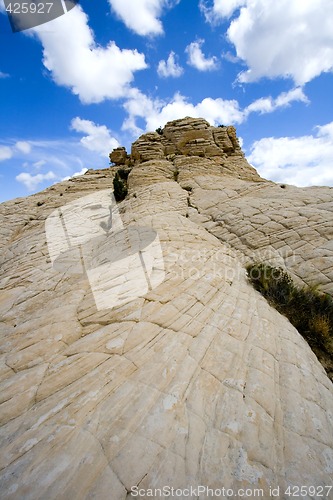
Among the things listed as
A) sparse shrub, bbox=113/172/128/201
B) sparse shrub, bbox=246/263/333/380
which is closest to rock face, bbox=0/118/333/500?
sparse shrub, bbox=246/263/333/380

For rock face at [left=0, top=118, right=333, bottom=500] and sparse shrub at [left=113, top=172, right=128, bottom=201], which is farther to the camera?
sparse shrub at [left=113, top=172, right=128, bottom=201]

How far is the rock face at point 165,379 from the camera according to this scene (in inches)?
104

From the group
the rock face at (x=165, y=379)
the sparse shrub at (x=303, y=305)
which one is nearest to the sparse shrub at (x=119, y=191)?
the rock face at (x=165, y=379)

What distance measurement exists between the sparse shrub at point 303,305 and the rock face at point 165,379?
504 mm

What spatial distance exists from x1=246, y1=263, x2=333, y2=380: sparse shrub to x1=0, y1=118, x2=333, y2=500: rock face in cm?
50

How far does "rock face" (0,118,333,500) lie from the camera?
2.64m

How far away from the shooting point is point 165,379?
377 cm

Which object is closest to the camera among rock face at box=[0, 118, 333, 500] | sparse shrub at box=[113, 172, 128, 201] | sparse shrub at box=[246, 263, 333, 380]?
rock face at box=[0, 118, 333, 500]

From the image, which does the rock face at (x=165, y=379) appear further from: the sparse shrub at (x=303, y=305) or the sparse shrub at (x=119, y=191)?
the sparse shrub at (x=119, y=191)

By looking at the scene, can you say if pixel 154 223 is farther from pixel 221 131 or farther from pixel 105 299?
pixel 221 131

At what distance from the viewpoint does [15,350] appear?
15.7ft

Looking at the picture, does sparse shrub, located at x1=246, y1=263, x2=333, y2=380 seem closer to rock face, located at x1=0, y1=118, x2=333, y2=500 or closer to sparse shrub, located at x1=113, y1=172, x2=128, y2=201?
rock face, located at x1=0, y1=118, x2=333, y2=500

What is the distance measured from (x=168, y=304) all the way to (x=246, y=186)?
13.3 metres

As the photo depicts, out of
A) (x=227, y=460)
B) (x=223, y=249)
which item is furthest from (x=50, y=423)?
(x=223, y=249)
